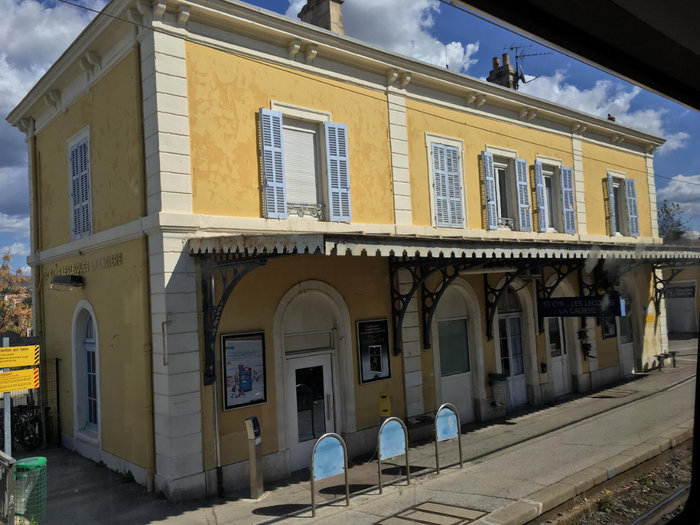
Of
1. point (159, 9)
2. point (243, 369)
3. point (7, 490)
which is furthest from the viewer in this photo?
point (243, 369)

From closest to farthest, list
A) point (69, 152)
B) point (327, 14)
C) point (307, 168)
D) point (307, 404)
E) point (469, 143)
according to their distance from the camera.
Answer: point (307, 404), point (307, 168), point (69, 152), point (327, 14), point (469, 143)

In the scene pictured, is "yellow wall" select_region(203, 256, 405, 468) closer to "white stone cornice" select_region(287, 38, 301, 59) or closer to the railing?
the railing

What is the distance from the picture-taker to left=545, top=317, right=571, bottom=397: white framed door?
1395cm

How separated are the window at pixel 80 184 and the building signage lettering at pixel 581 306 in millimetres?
9722

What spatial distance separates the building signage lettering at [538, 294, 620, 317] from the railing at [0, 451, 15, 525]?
10.1 metres

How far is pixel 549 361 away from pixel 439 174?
5614 mm

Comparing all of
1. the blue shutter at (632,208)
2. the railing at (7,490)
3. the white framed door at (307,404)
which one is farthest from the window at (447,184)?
the railing at (7,490)

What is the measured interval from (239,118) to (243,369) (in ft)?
12.5

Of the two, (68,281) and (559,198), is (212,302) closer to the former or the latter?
(68,281)

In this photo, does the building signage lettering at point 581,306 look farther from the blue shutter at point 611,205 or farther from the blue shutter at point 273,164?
the blue shutter at point 273,164

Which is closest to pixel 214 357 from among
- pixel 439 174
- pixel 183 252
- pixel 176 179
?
pixel 183 252

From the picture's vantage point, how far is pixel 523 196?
1332 centimetres

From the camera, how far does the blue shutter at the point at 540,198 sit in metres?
13.7

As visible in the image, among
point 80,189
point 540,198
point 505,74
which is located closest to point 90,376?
point 80,189
